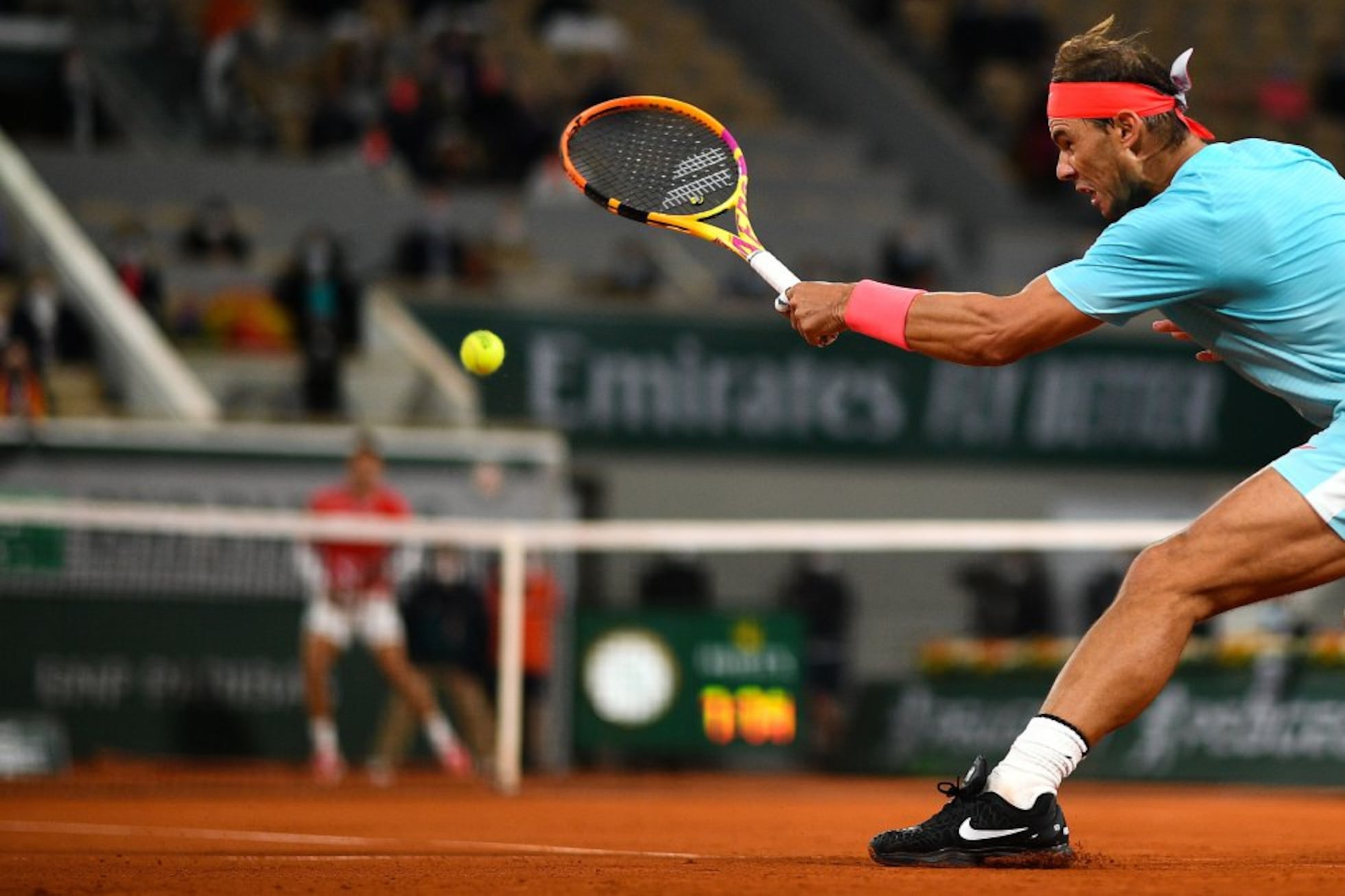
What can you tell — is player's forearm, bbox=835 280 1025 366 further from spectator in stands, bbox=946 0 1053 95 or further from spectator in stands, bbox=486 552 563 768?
spectator in stands, bbox=946 0 1053 95

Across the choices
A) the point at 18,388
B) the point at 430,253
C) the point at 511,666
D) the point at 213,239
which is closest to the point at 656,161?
the point at 511,666

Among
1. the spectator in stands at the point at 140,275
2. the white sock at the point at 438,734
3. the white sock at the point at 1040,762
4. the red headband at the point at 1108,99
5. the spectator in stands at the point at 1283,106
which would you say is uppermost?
the spectator in stands at the point at 1283,106

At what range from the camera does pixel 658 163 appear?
638cm

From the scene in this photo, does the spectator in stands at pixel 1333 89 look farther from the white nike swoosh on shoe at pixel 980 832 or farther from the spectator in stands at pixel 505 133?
the white nike swoosh on shoe at pixel 980 832

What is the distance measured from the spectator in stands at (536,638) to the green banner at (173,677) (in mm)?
1018

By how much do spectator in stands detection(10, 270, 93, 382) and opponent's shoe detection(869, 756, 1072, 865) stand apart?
11.3 m

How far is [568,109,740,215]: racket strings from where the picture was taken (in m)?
6.30

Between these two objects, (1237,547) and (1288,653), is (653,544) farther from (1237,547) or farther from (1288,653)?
(1237,547)

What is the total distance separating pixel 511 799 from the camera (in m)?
11.1

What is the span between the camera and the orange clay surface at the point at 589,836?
191 inches

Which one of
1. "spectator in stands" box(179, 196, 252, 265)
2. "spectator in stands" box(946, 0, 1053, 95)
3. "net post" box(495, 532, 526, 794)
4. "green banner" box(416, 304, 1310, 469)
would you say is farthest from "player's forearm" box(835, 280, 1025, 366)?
"spectator in stands" box(946, 0, 1053, 95)

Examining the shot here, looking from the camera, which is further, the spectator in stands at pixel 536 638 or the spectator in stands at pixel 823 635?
the spectator in stands at pixel 823 635

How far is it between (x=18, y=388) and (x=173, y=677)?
2.45m

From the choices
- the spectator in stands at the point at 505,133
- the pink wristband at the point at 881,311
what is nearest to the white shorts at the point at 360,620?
the spectator in stands at the point at 505,133
